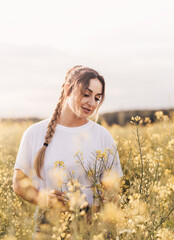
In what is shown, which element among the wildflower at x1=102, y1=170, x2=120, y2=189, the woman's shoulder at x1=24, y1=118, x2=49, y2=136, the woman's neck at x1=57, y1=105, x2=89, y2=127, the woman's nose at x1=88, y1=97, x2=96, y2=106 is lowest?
the wildflower at x1=102, y1=170, x2=120, y2=189

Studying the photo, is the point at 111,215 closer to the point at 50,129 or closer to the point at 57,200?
the point at 57,200

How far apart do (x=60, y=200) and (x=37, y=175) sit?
391mm

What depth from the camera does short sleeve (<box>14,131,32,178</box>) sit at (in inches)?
87.0

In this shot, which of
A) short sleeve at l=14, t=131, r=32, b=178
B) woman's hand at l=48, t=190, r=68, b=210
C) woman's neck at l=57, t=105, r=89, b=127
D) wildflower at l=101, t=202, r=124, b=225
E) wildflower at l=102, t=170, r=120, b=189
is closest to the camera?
wildflower at l=101, t=202, r=124, b=225

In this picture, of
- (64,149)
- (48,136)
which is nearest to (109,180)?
(64,149)

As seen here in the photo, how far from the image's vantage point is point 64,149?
2.22 m

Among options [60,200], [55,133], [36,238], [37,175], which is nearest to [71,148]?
[55,133]

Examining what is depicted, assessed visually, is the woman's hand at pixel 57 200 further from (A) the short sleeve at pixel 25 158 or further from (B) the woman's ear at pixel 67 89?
(B) the woman's ear at pixel 67 89

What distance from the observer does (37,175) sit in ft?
7.15

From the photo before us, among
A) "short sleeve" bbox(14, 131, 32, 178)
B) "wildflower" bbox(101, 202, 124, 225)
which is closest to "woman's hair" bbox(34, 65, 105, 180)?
"short sleeve" bbox(14, 131, 32, 178)

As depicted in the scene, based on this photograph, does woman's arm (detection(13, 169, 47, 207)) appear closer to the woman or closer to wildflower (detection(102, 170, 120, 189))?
the woman

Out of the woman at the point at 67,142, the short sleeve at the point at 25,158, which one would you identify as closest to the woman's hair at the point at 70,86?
the woman at the point at 67,142

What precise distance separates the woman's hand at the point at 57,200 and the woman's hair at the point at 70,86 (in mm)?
331

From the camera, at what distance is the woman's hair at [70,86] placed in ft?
7.09
